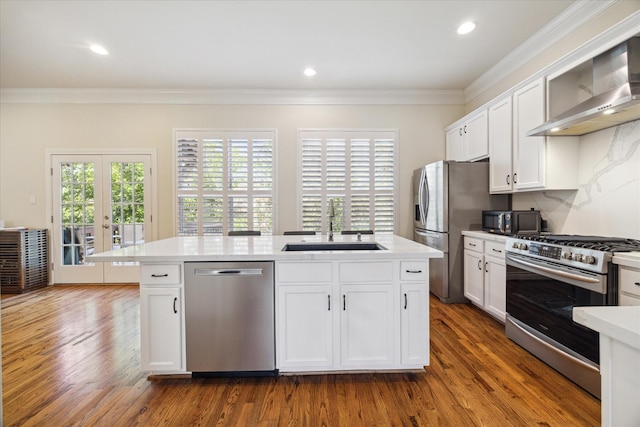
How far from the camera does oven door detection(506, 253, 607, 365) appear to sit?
190cm

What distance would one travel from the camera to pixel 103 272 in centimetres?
465

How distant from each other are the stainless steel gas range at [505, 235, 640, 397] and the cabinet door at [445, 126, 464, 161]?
2009 mm

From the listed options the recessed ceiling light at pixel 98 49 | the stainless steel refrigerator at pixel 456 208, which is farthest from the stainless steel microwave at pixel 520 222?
the recessed ceiling light at pixel 98 49

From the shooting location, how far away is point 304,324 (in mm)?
2092

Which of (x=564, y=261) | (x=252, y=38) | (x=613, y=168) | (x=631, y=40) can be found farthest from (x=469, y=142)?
(x=252, y=38)

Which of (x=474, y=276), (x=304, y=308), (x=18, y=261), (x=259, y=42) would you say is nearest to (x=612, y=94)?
(x=474, y=276)

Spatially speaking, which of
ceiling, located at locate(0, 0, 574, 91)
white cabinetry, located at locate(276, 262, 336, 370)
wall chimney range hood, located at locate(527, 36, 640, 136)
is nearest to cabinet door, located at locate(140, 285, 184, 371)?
white cabinetry, located at locate(276, 262, 336, 370)

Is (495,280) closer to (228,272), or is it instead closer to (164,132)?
(228,272)

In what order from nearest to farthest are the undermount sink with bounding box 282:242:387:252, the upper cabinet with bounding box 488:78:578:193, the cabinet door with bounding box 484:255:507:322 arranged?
the undermount sink with bounding box 282:242:387:252, the upper cabinet with bounding box 488:78:578:193, the cabinet door with bounding box 484:255:507:322

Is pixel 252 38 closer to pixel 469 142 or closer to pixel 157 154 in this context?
pixel 157 154

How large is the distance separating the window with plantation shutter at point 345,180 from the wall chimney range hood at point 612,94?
2472 millimetres

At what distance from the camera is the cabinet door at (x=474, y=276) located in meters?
3.31

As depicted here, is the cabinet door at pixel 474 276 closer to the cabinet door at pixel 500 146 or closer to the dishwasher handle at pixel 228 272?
the cabinet door at pixel 500 146

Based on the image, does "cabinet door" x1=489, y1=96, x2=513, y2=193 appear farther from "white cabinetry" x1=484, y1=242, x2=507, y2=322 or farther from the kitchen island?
the kitchen island
